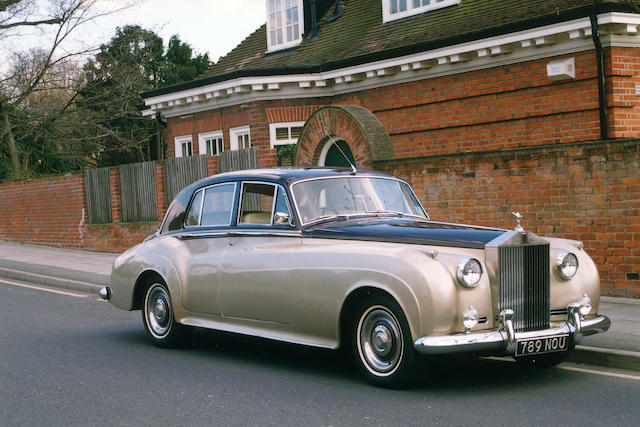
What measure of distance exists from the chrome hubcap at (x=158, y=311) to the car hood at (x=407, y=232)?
2266 millimetres

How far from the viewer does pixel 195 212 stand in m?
8.41

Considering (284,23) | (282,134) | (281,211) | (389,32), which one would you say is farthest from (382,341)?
(284,23)

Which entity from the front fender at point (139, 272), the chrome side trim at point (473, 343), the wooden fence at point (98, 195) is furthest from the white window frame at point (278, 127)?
the chrome side trim at point (473, 343)

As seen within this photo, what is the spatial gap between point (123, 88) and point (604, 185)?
77.5ft

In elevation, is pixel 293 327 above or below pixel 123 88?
below

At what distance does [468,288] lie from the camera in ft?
19.3

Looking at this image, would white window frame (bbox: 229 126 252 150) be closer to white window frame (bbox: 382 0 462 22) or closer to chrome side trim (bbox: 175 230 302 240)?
white window frame (bbox: 382 0 462 22)

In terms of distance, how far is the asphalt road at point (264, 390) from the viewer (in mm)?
5477

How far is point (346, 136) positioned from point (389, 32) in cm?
453

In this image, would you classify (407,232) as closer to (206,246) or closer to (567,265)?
(567,265)

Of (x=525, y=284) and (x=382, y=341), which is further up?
(x=525, y=284)

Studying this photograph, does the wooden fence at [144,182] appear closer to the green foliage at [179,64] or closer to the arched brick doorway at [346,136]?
the arched brick doorway at [346,136]

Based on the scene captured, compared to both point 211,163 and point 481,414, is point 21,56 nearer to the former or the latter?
point 211,163

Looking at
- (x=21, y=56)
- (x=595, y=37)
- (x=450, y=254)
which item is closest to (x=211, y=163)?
(x=595, y=37)
